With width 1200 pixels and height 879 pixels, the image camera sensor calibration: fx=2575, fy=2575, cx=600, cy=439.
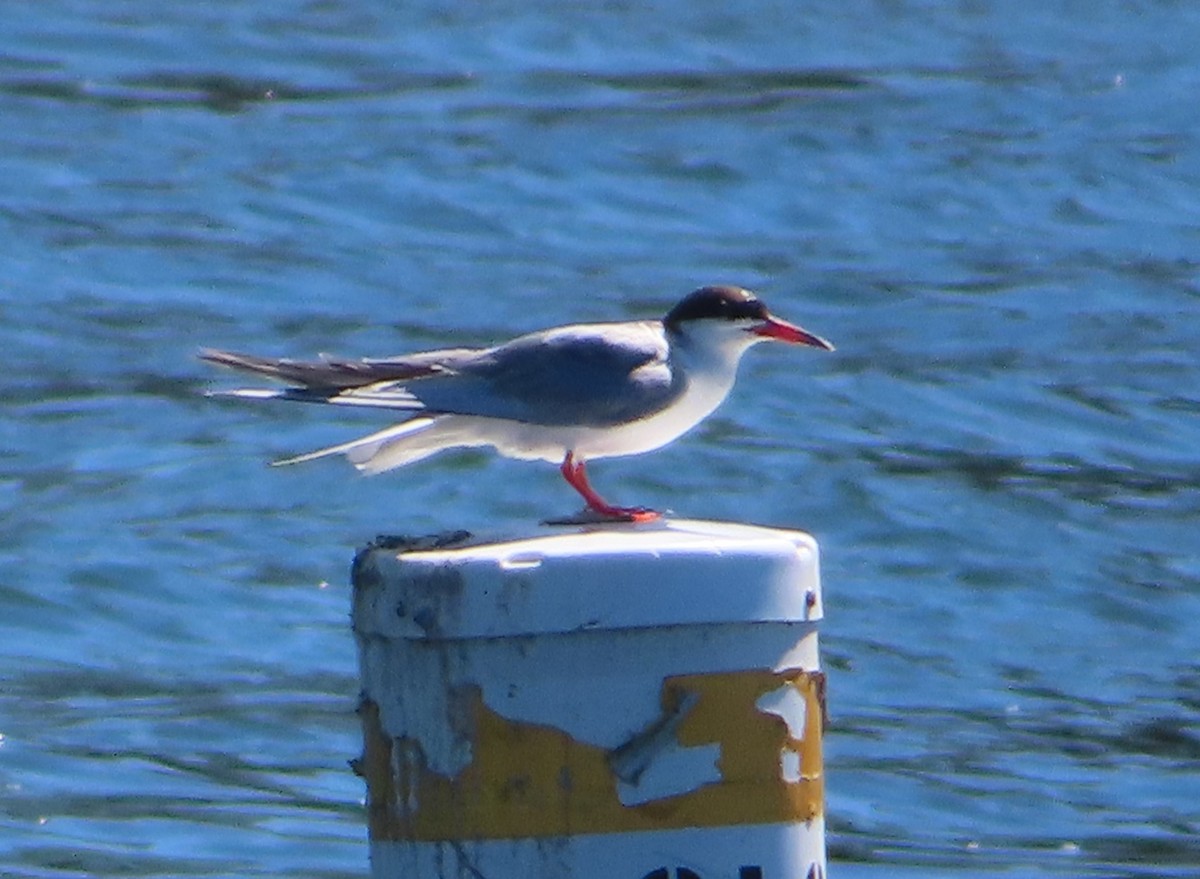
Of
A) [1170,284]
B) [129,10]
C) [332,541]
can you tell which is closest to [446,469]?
[332,541]

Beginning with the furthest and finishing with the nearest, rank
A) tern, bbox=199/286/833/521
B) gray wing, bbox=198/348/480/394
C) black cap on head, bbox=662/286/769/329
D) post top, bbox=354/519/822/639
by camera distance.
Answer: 1. black cap on head, bbox=662/286/769/329
2. tern, bbox=199/286/833/521
3. gray wing, bbox=198/348/480/394
4. post top, bbox=354/519/822/639

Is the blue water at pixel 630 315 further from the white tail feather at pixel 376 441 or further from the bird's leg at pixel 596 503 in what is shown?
the white tail feather at pixel 376 441

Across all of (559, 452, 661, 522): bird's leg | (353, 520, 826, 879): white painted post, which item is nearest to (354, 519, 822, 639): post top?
(353, 520, 826, 879): white painted post

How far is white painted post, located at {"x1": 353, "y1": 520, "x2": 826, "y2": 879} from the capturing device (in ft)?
12.4

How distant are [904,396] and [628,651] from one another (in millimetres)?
10107

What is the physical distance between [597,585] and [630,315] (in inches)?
418

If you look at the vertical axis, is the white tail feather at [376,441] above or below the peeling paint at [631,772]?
above

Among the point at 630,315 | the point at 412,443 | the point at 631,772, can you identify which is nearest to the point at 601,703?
the point at 631,772

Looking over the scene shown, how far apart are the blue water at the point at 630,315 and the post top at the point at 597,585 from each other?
4.45m

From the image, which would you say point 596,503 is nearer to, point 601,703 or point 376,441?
point 376,441

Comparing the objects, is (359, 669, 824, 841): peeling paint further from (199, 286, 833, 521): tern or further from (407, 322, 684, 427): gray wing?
(407, 322, 684, 427): gray wing

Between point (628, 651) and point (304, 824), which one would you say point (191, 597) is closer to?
point (304, 824)

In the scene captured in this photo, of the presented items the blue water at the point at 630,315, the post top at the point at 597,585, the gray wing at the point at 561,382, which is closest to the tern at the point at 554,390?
the gray wing at the point at 561,382

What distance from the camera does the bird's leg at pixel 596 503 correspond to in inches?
180
